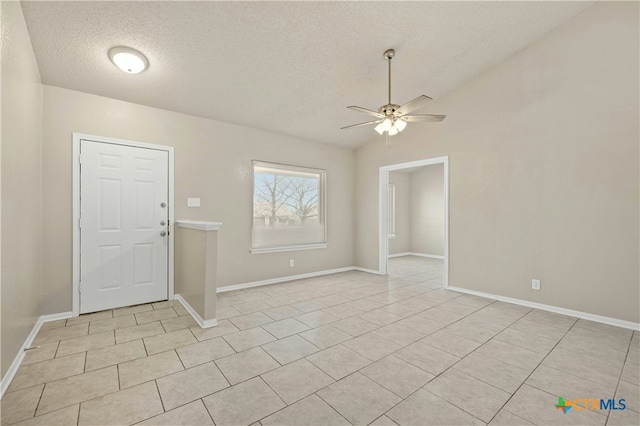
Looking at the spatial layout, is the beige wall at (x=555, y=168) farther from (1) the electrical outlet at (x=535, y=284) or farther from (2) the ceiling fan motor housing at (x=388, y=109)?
(2) the ceiling fan motor housing at (x=388, y=109)

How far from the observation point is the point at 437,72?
394 cm

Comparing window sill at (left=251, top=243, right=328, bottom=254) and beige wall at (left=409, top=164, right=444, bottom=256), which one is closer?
window sill at (left=251, top=243, right=328, bottom=254)

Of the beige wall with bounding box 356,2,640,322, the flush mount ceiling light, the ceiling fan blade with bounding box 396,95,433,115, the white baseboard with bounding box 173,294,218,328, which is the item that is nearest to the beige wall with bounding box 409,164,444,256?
the beige wall with bounding box 356,2,640,322

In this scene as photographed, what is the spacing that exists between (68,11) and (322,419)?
363 centimetres

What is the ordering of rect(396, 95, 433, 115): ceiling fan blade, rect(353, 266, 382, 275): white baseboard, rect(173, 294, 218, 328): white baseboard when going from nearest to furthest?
rect(396, 95, 433, 115): ceiling fan blade
rect(173, 294, 218, 328): white baseboard
rect(353, 266, 382, 275): white baseboard

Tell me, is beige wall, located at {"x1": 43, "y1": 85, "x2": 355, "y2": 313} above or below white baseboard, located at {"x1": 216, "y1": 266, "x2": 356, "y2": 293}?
above

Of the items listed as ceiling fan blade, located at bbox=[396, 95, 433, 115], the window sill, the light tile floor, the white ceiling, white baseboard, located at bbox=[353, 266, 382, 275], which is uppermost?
the white ceiling

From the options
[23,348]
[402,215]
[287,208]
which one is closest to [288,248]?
[287,208]

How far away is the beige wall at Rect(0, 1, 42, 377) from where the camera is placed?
195 cm

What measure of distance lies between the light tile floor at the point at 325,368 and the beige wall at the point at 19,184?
1.19 feet

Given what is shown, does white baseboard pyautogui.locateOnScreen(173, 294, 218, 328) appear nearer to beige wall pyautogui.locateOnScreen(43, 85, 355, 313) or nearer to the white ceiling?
beige wall pyautogui.locateOnScreen(43, 85, 355, 313)

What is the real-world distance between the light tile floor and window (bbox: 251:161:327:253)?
5.06 feet

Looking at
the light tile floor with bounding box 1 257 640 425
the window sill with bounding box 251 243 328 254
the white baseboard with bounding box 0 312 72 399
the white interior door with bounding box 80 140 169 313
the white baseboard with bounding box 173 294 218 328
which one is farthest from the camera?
the window sill with bounding box 251 243 328 254

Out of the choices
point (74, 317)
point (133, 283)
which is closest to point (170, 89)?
point (133, 283)
